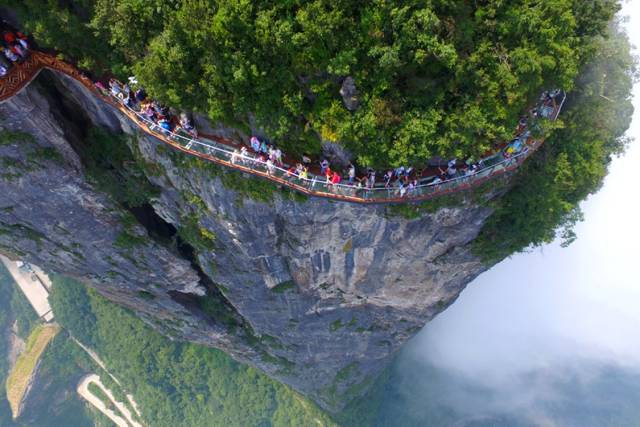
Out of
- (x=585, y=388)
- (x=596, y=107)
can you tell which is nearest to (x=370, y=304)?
(x=596, y=107)

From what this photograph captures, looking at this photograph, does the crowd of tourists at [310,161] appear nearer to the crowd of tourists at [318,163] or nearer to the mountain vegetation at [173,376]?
the crowd of tourists at [318,163]

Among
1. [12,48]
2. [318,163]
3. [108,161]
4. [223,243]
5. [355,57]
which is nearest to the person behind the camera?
[355,57]

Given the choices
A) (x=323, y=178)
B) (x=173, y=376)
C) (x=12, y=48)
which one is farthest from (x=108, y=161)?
(x=173, y=376)

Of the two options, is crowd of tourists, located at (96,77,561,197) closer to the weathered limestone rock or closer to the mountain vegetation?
the weathered limestone rock

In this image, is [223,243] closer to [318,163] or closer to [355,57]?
[318,163]

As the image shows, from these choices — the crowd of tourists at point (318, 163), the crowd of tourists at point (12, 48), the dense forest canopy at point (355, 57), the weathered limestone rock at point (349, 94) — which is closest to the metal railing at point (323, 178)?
the crowd of tourists at point (318, 163)

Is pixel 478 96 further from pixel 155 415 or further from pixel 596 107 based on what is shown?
pixel 155 415
